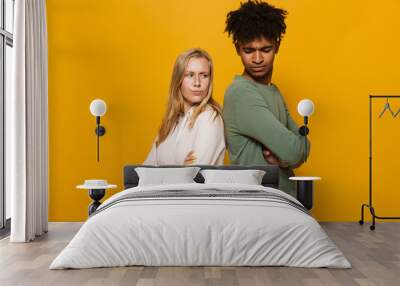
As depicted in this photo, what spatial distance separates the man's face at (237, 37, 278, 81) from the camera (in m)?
6.80

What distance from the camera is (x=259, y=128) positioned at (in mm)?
6637

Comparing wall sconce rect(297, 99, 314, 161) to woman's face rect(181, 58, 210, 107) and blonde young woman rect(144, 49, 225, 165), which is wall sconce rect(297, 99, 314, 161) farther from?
woman's face rect(181, 58, 210, 107)

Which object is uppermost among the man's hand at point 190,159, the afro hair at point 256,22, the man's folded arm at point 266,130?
the afro hair at point 256,22

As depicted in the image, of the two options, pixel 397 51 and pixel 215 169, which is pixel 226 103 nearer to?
pixel 215 169

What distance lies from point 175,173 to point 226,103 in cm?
120

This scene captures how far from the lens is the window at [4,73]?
20.2ft

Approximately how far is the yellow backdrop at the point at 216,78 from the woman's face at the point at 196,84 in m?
0.14

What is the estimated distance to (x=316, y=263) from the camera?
4199 millimetres

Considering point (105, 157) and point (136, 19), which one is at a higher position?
point (136, 19)

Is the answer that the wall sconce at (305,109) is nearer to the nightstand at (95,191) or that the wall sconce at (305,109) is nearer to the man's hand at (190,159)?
the man's hand at (190,159)

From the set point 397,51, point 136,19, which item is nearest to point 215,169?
point 136,19

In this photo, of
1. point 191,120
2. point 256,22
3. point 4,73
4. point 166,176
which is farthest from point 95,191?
point 256,22

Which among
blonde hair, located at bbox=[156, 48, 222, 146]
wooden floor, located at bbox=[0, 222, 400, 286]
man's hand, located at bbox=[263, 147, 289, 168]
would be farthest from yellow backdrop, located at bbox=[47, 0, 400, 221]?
wooden floor, located at bbox=[0, 222, 400, 286]

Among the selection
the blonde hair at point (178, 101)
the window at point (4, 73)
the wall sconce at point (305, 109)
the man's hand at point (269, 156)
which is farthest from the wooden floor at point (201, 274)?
the blonde hair at point (178, 101)
